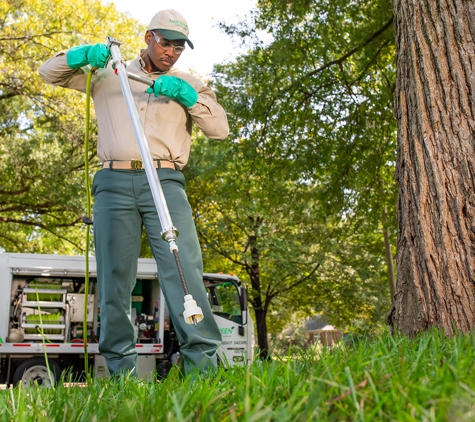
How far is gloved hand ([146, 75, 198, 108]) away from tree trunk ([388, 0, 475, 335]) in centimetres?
115

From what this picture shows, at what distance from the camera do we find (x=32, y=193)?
16.1 m

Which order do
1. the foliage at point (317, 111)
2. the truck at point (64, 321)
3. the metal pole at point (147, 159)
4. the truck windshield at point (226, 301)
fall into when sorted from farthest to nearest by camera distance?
the truck windshield at point (226, 301)
the truck at point (64, 321)
the foliage at point (317, 111)
the metal pole at point (147, 159)

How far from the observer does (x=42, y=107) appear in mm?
14188

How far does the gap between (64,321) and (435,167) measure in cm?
905

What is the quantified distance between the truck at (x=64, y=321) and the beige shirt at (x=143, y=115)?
7.13 metres

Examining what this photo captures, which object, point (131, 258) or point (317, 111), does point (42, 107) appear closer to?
point (317, 111)

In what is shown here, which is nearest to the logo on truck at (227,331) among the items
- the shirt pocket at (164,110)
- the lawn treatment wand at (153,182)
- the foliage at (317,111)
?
the foliage at (317,111)

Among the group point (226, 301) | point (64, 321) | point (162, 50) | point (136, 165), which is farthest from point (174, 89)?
point (226, 301)

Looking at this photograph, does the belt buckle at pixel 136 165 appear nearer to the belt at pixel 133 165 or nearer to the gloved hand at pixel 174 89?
the belt at pixel 133 165

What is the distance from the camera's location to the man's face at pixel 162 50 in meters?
3.49

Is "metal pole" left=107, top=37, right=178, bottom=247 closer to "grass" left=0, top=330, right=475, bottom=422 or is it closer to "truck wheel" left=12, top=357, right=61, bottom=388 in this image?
"grass" left=0, top=330, right=475, bottom=422

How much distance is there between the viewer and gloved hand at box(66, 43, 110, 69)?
11.0 feet

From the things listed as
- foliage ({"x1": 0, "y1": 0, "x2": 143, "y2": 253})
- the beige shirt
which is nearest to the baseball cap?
the beige shirt

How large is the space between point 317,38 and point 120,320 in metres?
7.23
